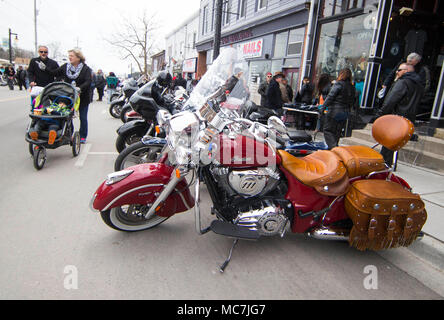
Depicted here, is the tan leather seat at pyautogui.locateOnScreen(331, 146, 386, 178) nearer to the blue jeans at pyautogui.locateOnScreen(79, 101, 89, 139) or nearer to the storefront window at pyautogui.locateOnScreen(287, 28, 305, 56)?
the blue jeans at pyautogui.locateOnScreen(79, 101, 89, 139)

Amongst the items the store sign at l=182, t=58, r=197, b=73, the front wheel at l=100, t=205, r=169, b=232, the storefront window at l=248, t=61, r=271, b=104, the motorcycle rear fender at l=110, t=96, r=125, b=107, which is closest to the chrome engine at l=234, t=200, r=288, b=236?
the front wheel at l=100, t=205, r=169, b=232

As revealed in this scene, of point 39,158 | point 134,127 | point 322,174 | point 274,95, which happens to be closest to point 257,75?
point 274,95

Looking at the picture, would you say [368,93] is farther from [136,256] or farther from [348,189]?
[136,256]

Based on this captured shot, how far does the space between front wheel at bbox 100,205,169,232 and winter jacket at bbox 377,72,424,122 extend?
416 centimetres

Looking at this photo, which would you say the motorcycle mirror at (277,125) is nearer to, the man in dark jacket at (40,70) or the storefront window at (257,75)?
the man in dark jacket at (40,70)

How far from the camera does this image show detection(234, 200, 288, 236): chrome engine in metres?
2.60

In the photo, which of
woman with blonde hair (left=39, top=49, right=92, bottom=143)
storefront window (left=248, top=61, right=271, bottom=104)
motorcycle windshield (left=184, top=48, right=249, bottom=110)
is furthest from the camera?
storefront window (left=248, top=61, right=271, bottom=104)

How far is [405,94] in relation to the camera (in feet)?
15.4

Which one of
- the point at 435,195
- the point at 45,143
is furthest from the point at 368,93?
the point at 45,143

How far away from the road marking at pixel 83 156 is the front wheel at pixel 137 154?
1375 millimetres

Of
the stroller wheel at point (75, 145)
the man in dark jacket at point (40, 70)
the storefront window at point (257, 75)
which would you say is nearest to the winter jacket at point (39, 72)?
the man in dark jacket at point (40, 70)

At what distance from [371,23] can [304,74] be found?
3155 mm

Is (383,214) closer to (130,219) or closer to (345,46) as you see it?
(130,219)

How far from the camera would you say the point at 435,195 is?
13.8 ft
